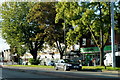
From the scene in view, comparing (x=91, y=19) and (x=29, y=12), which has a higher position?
(x=29, y=12)

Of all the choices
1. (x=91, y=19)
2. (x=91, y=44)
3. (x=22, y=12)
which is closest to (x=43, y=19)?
(x=22, y=12)

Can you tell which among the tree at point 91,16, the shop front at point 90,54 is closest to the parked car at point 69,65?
the tree at point 91,16

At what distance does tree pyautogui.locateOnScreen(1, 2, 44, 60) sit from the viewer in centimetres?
5150

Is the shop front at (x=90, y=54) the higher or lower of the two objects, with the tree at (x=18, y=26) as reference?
lower

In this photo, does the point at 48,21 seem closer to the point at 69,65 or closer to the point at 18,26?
the point at 18,26

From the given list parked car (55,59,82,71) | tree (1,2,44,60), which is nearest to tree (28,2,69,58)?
tree (1,2,44,60)

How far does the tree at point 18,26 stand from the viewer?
51.5 metres

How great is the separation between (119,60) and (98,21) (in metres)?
6.94

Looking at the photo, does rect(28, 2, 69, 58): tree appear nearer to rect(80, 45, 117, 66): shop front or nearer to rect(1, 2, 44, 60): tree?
rect(1, 2, 44, 60): tree

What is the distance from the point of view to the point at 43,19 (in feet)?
151

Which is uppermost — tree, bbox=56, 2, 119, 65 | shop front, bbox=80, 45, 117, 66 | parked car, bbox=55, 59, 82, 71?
tree, bbox=56, 2, 119, 65

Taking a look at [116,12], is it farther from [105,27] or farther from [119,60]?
[119,60]

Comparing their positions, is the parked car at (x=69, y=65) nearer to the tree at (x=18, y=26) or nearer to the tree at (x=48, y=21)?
the tree at (x=48, y=21)

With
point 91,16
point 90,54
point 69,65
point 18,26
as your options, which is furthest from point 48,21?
point 69,65
